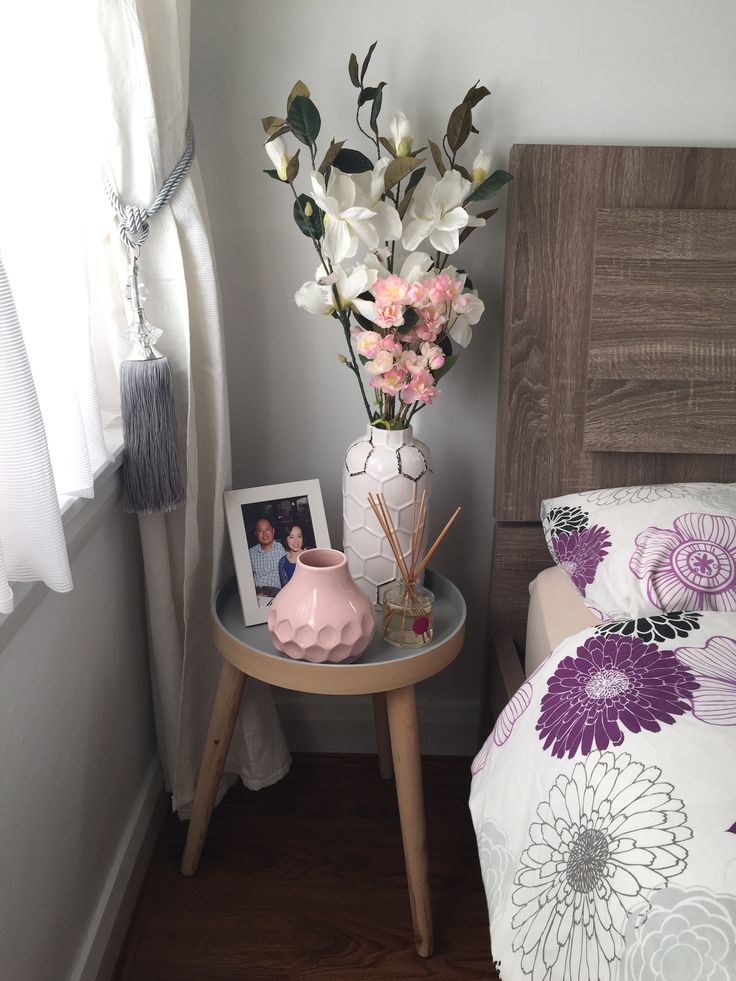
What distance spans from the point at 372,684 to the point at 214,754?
369mm

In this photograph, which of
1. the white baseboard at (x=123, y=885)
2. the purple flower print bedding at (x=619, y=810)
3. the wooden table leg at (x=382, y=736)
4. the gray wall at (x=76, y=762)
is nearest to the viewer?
the purple flower print bedding at (x=619, y=810)

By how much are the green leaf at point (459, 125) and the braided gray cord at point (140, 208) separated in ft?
1.37

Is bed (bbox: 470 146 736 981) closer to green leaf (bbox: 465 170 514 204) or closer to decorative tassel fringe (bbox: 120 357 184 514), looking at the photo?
green leaf (bbox: 465 170 514 204)

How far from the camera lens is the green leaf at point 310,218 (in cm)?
136

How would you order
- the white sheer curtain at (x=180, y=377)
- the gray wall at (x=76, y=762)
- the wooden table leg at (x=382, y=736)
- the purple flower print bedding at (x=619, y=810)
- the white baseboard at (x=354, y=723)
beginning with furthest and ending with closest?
1. the white baseboard at (x=354, y=723)
2. the wooden table leg at (x=382, y=736)
3. the white sheer curtain at (x=180, y=377)
4. the gray wall at (x=76, y=762)
5. the purple flower print bedding at (x=619, y=810)

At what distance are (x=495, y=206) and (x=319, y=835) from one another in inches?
48.6

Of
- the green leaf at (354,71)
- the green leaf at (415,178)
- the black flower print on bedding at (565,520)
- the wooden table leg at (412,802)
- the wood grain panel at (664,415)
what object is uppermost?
the green leaf at (354,71)

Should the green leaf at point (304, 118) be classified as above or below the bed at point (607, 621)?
above

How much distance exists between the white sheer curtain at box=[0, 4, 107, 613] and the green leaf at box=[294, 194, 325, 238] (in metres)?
0.32

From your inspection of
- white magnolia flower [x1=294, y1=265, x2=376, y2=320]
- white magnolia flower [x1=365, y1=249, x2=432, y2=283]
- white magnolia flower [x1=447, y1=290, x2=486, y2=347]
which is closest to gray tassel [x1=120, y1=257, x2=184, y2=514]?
white magnolia flower [x1=294, y1=265, x2=376, y2=320]

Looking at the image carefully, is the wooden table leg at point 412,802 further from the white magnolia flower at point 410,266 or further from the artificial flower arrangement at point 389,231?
the white magnolia flower at point 410,266

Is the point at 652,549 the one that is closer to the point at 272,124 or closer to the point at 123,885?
the point at 272,124

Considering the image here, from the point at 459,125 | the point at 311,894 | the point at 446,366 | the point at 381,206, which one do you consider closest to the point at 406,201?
the point at 381,206

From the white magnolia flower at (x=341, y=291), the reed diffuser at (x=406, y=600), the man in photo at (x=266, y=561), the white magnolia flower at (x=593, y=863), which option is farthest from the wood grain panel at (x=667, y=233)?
the white magnolia flower at (x=593, y=863)
